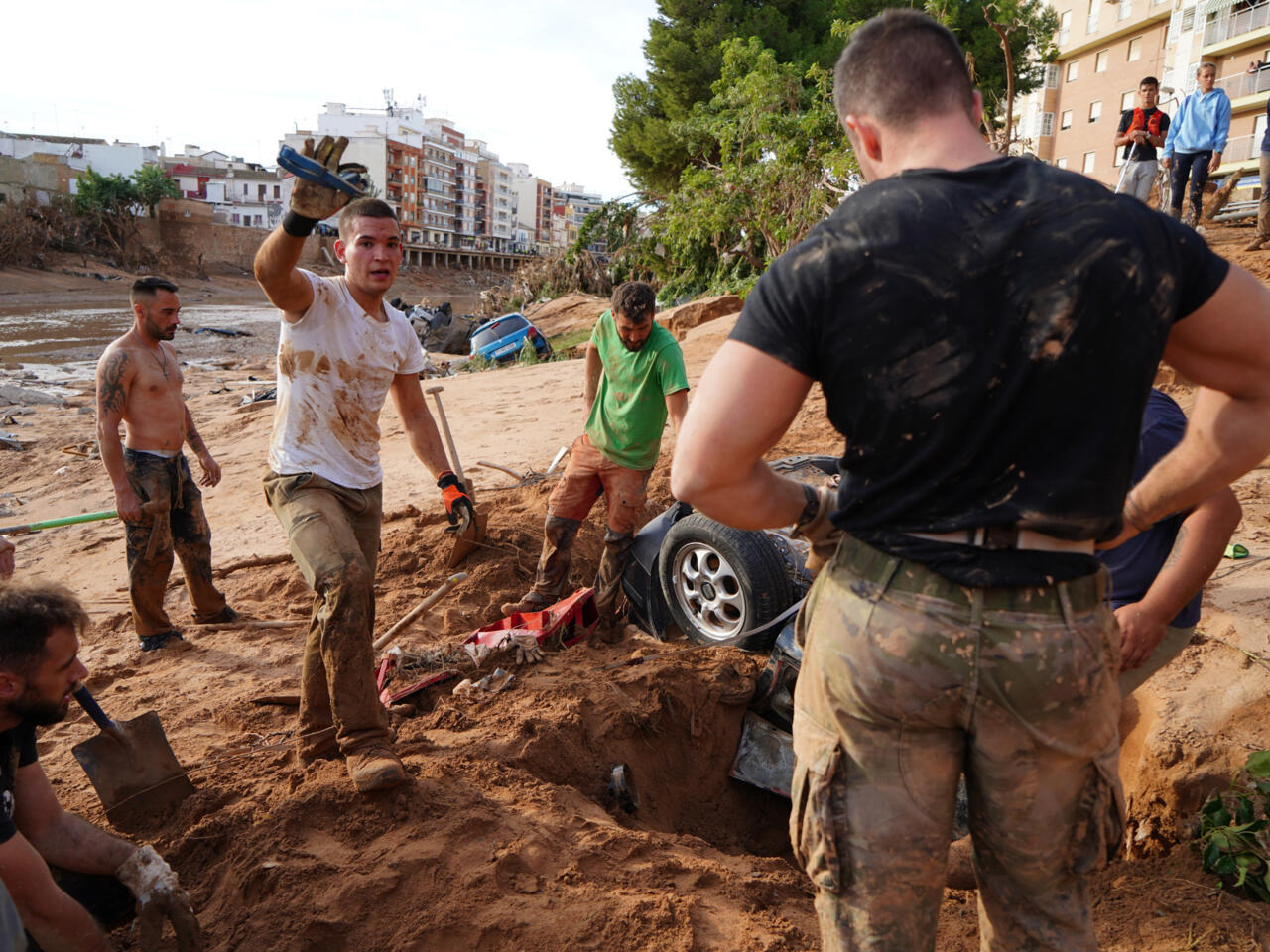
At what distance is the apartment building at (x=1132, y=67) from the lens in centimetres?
3062

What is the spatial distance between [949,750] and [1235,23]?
39.8 meters

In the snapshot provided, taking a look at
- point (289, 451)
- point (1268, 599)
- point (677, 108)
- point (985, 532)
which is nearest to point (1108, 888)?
point (1268, 599)

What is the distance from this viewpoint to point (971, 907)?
9.89 ft

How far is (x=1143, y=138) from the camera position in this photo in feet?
28.8

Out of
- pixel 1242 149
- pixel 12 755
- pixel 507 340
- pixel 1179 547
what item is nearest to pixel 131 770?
pixel 12 755

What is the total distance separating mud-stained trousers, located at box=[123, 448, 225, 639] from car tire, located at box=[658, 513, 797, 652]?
10.2 feet

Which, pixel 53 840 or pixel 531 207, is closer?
pixel 53 840

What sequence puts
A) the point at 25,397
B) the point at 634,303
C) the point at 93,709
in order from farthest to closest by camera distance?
→ the point at 25,397, the point at 634,303, the point at 93,709

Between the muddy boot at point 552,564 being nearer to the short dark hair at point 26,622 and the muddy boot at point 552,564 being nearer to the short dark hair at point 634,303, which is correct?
the short dark hair at point 634,303

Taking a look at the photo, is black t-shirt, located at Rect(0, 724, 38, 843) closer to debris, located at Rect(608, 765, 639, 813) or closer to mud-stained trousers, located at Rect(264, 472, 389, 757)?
mud-stained trousers, located at Rect(264, 472, 389, 757)

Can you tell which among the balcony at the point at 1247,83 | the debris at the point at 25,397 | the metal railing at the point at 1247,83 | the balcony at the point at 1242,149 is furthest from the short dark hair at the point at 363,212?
the balcony at the point at 1247,83

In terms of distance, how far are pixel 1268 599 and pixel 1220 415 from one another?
305cm

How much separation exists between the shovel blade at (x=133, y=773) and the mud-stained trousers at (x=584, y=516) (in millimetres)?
2610

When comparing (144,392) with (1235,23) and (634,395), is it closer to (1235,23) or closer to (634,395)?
(634,395)
